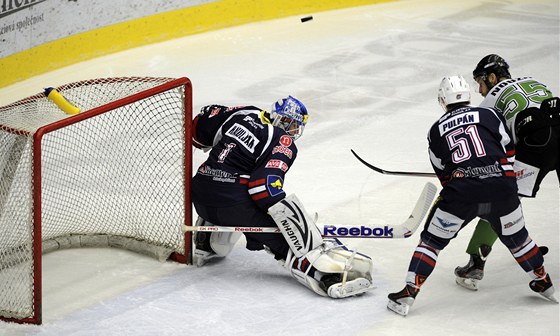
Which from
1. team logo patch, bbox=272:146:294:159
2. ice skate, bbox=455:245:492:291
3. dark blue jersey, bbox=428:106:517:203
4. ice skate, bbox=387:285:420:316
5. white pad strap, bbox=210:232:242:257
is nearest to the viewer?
dark blue jersey, bbox=428:106:517:203

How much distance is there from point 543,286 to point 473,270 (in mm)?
332

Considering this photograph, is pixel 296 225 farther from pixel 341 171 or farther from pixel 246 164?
pixel 341 171

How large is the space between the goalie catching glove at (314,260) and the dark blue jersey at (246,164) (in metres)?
0.08

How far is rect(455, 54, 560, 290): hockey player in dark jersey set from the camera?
4.35m

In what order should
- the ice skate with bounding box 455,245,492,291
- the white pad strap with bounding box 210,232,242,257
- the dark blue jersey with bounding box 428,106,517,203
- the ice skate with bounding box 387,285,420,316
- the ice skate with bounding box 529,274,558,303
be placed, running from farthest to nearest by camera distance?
the white pad strap with bounding box 210,232,242,257 < the ice skate with bounding box 455,245,492,291 < the ice skate with bounding box 529,274,558,303 < the ice skate with bounding box 387,285,420,316 < the dark blue jersey with bounding box 428,106,517,203

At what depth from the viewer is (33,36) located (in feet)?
23.7

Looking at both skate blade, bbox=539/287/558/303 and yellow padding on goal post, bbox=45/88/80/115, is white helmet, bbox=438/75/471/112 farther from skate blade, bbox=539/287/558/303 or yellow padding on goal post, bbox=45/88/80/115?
yellow padding on goal post, bbox=45/88/80/115

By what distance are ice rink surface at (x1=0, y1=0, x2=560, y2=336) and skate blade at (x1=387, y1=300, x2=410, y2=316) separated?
31 millimetres

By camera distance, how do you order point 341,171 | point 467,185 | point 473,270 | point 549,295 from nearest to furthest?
point 467,185 < point 549,295 < point 473,270 < point 341,171

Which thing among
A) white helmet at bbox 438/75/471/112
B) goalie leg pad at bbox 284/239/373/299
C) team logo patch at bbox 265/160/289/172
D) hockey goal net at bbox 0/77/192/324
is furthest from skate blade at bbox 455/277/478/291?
hockey goal net at bbox 0/77/192/324

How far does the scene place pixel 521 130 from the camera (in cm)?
437

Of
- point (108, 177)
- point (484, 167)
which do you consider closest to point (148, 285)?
point (108, 177)

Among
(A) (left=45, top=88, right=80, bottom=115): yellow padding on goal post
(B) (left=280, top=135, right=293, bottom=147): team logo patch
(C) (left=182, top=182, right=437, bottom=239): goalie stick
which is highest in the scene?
(A) (left=45, top=88, right=80, bottom=115): yellow padding on goal post

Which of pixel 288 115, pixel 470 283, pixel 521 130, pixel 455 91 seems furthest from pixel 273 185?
pixel 521 130
